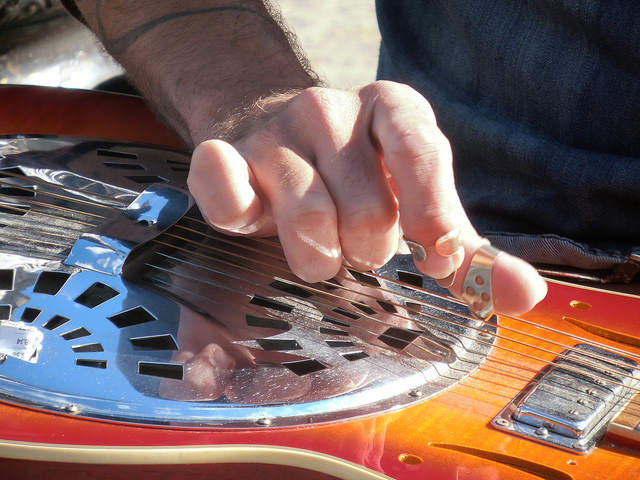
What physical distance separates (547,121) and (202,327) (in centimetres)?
48

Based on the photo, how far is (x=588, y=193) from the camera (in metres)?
0.88

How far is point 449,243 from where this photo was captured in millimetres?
617

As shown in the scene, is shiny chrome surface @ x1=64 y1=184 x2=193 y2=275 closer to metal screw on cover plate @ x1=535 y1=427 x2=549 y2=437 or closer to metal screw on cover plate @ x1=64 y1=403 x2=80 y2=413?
metal screw on cover plate @ x1=64 y1=403 x2=80 y2=413

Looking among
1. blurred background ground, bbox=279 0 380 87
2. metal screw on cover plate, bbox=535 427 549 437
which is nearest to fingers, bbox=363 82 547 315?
Result: metal screw on cover plate, bbox=535 427 549 437

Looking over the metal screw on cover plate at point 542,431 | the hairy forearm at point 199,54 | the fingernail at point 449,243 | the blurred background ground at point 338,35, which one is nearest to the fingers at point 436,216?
the fingernail at point 449,243

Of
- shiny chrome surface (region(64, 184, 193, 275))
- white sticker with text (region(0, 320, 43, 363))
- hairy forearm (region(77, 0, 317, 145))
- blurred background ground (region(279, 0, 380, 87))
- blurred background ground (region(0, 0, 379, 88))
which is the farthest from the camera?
blurred background ground (region(279, 0, 380, 87))

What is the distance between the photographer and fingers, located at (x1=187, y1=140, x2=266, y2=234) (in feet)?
2.09

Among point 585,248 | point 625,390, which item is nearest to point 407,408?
point 625,390

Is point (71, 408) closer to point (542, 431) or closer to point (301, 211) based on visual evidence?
point (301, 211)

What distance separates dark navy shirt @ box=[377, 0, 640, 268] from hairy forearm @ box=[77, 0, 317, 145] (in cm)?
20

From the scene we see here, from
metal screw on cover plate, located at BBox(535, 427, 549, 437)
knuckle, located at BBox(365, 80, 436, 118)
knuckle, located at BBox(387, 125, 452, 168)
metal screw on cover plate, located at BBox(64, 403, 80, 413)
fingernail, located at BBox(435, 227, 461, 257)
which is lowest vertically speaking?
metal screw on cover plate, located at BBox(64, 403, 80, 413)

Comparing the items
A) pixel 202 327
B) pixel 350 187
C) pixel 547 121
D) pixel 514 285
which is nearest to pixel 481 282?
pixel 514 285

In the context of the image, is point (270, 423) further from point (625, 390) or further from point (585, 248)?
point (585, 248)

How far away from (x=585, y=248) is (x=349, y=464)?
1.42 ft
